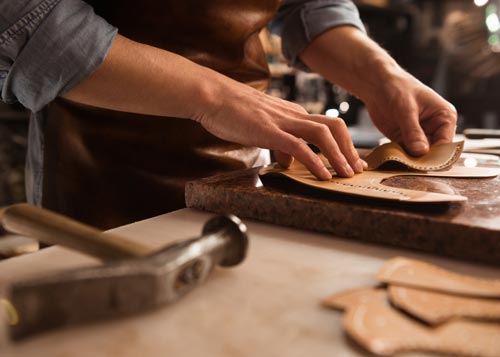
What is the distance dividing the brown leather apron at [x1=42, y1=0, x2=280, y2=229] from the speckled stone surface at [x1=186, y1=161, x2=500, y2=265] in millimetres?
235

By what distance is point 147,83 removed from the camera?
29.5 inches

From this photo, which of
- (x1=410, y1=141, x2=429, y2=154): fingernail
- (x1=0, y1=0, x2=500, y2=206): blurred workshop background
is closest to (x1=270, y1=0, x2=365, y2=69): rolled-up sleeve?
(x1=410, y1=141, x2=429, y2=154): fingernail

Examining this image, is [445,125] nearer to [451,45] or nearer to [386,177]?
[386,177]

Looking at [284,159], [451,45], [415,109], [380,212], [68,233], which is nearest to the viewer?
[68,233]

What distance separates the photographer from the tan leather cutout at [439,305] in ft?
1.30

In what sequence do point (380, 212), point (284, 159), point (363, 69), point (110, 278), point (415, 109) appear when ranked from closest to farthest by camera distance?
point (110, 278)
point (380, 212)
point (284, 159)
point (415, 109)
point (363, 69)

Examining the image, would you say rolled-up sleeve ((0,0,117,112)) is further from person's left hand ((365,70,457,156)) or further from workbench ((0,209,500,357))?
person's left hand ((365,70,457,156))

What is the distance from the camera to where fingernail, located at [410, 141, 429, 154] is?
0.98 metres

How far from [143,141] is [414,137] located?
0.60 meters

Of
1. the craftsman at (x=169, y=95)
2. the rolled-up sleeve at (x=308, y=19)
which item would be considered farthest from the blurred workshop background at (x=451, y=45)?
the craftsman at (x=169, y=95)

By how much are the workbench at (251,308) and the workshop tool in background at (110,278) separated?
15 millimetres

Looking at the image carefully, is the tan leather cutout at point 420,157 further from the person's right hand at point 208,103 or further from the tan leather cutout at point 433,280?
the tan leather cutout at point 433,280

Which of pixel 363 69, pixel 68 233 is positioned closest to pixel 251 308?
pixel 68 233

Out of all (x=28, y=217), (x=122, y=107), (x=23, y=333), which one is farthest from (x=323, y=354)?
(x=122, y=107)
